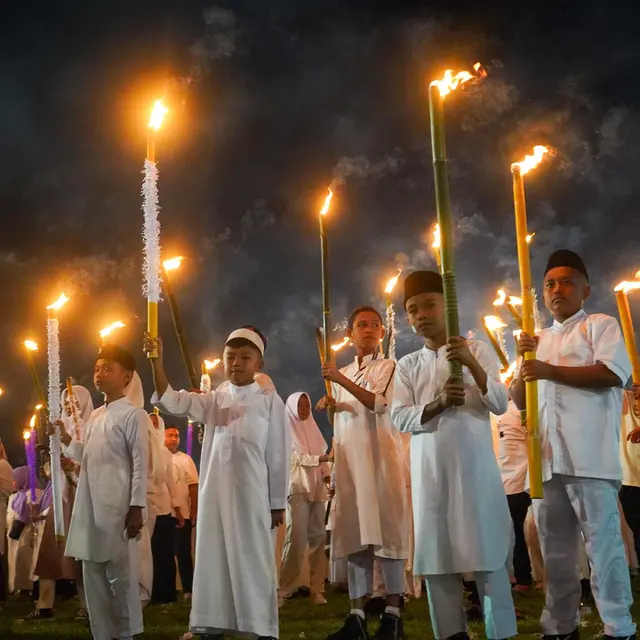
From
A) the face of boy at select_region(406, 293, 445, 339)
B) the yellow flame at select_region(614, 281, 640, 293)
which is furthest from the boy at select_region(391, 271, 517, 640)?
the yellow flame at select_region(614, 281, 640, 293)

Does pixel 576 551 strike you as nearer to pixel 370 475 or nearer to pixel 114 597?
pixel 370 475

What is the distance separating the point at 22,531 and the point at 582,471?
9.34 meters

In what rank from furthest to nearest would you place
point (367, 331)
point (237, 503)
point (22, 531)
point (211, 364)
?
point (22, 531) < point (211, 364) < point (367, 331) < point (237, 503)

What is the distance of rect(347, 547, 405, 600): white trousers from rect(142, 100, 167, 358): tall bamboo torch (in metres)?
2.30

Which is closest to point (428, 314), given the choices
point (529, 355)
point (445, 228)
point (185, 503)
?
point (529, 355)

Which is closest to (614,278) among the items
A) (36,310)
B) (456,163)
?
(456,163)

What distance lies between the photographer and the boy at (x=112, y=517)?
522 cm

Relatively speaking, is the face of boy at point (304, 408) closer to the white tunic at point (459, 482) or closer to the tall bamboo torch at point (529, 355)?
the white tunic at point (459, 482)

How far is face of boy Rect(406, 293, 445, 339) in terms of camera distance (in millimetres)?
4461

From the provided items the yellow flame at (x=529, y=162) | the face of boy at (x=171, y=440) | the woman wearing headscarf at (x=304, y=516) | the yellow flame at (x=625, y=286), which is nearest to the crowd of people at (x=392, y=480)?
the yellow flame at (x=625, y=286)

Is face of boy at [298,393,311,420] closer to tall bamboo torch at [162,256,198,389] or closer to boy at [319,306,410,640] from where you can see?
boy at [319,306,410,640]

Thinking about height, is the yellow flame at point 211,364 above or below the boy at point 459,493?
above

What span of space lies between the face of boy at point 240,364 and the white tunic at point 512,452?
343 centimetres

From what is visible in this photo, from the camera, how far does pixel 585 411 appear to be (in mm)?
4254
